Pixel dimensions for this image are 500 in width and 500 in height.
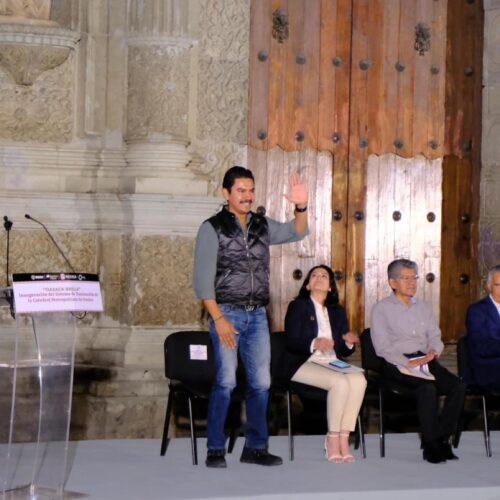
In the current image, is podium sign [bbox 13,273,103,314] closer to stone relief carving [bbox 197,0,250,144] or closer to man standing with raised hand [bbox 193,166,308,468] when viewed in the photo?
man standing with raised hand [bbox 193,166,308,468]

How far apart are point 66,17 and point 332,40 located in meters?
2.06

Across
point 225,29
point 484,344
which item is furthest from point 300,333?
point 225,29

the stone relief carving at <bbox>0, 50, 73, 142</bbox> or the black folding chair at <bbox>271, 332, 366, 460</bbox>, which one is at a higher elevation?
the stone relief carving at <bbox>0, 50, 73, 142</bbox>

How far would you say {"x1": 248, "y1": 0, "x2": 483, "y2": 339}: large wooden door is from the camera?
11078mm

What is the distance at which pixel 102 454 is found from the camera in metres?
8.66

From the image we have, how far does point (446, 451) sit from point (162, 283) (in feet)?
8.26

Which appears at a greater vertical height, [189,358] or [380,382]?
[189,358]

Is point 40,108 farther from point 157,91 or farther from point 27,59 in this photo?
point 157,91

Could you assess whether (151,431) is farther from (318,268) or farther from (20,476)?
(20,476)

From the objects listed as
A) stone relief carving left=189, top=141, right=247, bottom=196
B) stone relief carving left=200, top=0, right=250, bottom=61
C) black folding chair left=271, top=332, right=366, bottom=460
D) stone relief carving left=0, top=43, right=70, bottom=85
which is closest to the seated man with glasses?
black folding chair left=271, top=332, right=366, bottom=460

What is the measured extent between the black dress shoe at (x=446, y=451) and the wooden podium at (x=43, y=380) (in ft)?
8.49

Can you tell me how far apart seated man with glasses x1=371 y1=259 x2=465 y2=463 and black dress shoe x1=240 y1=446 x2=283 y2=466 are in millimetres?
1031

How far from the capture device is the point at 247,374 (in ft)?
27.5

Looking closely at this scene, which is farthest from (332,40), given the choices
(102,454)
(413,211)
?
(102,454)
